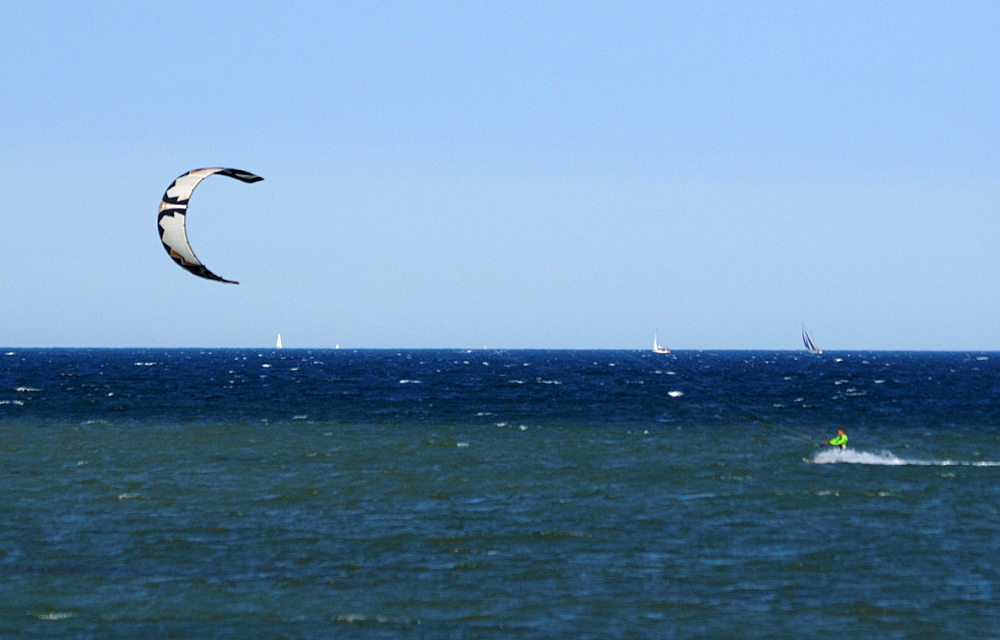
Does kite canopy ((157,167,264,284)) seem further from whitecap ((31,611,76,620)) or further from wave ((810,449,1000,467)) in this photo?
wave ((810,449,1000,467))

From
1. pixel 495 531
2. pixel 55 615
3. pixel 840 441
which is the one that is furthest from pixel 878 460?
pixel 55 615

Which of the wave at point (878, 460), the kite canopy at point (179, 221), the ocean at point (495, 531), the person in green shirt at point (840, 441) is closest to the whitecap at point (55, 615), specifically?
the ocean at point (495, 531)

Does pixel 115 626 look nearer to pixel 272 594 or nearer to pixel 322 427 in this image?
pixel 272 594

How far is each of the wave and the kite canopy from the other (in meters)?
30.9

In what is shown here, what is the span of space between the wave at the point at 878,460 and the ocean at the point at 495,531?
251 mm

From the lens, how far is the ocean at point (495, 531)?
22.2m

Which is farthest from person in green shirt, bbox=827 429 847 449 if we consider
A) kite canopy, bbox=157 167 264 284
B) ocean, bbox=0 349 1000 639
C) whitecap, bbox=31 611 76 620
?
whitecap, bbox=31 611 76 620

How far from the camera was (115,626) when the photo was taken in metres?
21.3

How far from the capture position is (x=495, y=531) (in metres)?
31.3

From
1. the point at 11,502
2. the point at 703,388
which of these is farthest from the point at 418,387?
the point at 11,502

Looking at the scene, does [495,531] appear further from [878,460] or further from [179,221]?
[878,460]

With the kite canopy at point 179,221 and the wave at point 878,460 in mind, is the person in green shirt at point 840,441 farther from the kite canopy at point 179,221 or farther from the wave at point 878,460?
the kite canopy at point 179,221

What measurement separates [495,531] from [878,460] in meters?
25.3

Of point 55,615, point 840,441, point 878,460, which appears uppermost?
point 840,441
